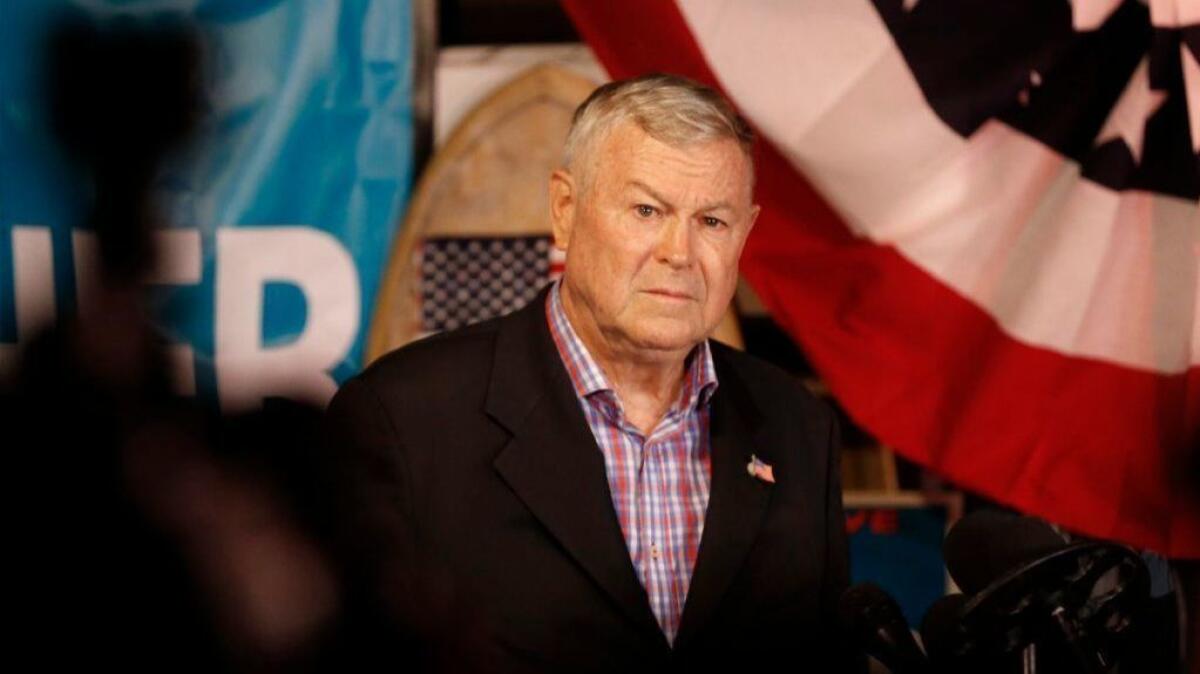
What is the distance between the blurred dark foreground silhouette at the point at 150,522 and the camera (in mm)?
→ 705

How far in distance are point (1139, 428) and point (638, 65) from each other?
1.18 m

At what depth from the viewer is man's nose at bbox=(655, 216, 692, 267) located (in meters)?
1.92

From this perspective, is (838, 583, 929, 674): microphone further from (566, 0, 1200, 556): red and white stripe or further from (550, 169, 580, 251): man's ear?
(566, 0, 1200, 556): red and white stripe

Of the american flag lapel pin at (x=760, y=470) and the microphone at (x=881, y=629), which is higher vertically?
the microphone at (x=881, y=629)

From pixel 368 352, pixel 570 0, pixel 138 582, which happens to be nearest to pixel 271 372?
pixel 368 352

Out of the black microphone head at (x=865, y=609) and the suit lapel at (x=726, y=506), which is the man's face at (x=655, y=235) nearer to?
the suit lapel at (x=726, y=506)

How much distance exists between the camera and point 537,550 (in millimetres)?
1853

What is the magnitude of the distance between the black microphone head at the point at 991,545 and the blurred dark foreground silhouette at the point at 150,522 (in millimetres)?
932

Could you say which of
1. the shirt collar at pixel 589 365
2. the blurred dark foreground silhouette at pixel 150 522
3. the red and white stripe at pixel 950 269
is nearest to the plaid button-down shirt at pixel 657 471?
the shirt collar at pixel 589 365

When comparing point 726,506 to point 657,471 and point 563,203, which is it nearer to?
point 657,471

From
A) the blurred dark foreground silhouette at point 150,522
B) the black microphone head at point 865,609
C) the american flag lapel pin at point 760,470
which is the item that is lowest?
the american flag lapel pin at point 760,470

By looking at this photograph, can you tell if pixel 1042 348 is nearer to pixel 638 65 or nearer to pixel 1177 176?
pixel 1177 176

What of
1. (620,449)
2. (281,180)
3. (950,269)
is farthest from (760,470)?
(281,180)

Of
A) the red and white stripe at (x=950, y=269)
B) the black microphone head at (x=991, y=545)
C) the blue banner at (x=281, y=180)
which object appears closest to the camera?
the black microphone head at (x=991, y=545)
